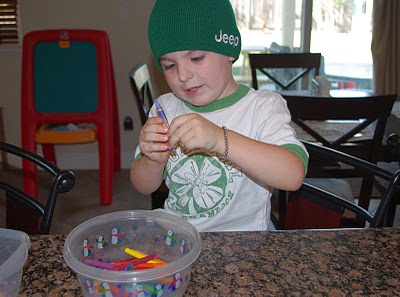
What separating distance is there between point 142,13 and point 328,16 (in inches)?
61.5

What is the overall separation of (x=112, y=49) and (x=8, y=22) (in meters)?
0.80

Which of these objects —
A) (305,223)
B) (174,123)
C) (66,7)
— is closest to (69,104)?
(66,7)

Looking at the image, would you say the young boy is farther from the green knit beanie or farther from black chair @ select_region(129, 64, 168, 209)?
black chair @ select_region(129, 64, 168, 209)

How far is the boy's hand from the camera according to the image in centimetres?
80

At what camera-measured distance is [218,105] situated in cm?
115

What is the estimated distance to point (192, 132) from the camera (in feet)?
2.61

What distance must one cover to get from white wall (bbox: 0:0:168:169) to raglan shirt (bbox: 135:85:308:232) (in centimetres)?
261

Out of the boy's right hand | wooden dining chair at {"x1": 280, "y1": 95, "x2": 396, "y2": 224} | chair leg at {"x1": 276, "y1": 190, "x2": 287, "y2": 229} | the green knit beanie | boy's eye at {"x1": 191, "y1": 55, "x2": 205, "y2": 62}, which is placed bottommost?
chair leg at {"x1": 276, "y1": 190, "x2": 287, "y2": 229}

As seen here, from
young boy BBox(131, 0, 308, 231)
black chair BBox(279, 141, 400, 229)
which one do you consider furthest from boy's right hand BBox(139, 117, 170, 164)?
black chair BBox(279, 141, 400, 229)

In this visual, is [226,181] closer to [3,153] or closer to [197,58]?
[197,58]

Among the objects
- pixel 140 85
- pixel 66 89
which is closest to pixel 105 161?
pixel 66 89

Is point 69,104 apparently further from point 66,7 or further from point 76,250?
point 76,250

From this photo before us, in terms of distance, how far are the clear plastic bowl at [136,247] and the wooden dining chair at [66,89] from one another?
235 centimetres

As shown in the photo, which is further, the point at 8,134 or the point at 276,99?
the point at 8,134
